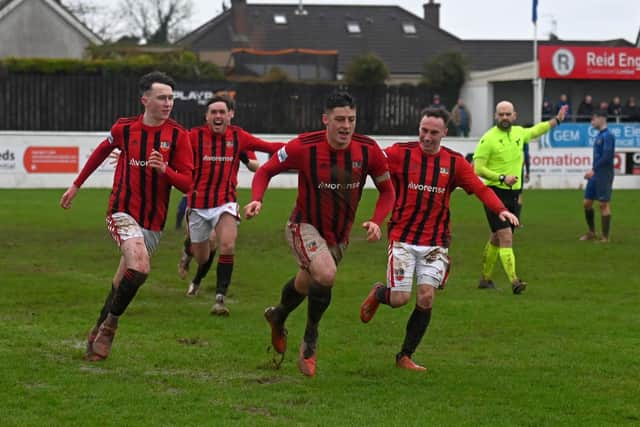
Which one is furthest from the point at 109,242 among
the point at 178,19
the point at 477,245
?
the point at 178,19

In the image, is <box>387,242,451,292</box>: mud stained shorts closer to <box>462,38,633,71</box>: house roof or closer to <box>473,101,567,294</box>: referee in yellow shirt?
<box>473,101,567,294</box>: referee in yellow shirt

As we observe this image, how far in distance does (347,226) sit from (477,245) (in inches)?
415

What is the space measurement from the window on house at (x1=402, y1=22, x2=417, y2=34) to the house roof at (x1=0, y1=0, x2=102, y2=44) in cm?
1544

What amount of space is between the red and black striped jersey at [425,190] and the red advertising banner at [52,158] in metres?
24.9

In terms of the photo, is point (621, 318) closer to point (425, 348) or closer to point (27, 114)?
point (425, 348)

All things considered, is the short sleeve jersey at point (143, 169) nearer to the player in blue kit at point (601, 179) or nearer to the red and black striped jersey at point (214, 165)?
the red and black striped jersey at point (214, 165)

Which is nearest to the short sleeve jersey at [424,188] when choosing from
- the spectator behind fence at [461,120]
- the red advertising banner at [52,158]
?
the red advertising banner at [52,158]

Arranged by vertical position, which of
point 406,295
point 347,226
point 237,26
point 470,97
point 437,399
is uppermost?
point 237,26

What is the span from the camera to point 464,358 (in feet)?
30.3

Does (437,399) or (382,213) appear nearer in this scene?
(437,399)

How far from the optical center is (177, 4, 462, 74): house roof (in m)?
57.3

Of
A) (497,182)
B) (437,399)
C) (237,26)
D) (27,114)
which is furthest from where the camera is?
(237,26)

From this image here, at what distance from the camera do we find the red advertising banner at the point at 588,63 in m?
38.8

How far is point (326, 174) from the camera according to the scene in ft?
27.5
